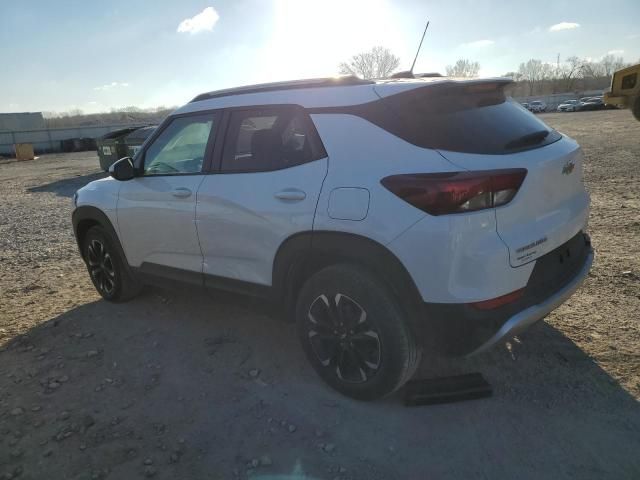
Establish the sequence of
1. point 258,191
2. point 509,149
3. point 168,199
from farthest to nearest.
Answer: point 168,199, point 258,191, point 509,149

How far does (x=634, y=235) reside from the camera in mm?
5453

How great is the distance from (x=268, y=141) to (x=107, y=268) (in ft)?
7.92

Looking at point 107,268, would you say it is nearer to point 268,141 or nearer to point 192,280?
point 192,280

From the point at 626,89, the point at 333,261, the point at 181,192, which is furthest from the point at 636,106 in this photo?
the point at 181,192

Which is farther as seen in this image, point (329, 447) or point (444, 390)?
point (444, 390)

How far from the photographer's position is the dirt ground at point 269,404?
2463 mm

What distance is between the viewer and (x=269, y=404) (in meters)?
2.99

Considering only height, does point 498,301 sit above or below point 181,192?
below

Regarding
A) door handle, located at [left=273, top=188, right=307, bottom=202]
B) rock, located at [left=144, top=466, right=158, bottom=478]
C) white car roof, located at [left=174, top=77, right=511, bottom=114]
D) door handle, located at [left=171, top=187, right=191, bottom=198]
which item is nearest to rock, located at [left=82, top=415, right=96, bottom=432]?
rock, located at [left=144, top=466, right=158, bottom=478]

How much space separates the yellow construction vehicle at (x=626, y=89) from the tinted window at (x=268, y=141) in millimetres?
6088

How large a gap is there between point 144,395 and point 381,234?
1.93m

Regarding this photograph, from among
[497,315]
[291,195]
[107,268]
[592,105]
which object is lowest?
[592,105]

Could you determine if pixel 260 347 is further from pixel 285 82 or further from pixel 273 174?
pixel 285 82

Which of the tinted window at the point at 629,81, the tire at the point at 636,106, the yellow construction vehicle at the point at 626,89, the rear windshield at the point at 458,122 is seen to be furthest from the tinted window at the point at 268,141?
the tire at the point at 636,106
